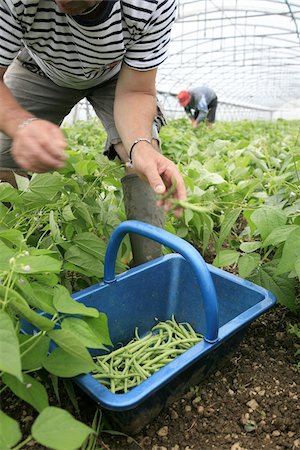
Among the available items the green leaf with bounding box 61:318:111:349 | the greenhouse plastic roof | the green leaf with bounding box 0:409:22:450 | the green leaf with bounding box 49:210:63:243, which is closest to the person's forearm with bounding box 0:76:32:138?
the green leaf with bounding box 49:210:63:243

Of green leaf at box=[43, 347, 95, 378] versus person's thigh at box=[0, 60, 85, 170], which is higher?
person's thigh at box=[0, 60, 85, 170]

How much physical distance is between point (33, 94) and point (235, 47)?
1219cm

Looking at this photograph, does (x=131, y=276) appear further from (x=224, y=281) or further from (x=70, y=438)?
(x=70, y=438)

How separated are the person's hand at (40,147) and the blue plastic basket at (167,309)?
0.26 meters

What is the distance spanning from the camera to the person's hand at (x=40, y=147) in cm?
81

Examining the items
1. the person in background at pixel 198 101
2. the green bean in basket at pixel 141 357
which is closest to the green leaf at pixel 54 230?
the green bean in basket at pixel 141 357

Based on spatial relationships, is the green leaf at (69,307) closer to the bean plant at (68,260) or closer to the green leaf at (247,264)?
the bean plant at (68,260)

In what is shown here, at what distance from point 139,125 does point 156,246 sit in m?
0.45

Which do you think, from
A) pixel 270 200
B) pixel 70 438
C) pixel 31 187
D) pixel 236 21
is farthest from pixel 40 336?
pixel 236 21

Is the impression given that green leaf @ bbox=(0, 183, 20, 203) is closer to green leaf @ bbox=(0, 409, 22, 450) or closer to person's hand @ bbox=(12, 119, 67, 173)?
person's hand @ bbox=(12, 119, 67, 173)

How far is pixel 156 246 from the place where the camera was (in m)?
1.49

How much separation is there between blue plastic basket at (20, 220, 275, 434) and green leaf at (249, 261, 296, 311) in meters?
0.08

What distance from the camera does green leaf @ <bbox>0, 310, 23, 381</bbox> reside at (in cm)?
58

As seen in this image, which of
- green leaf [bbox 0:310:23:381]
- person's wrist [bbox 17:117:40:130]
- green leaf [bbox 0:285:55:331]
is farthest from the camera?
person's wrist [bbox 17:117:40:130]
